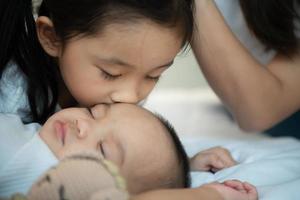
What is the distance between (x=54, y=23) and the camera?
0.96 metres

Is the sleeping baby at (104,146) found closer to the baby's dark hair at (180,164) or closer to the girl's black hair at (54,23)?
the baby's dark hair at (180,164)

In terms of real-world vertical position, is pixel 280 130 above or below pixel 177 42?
below

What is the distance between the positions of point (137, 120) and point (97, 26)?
0.18 m

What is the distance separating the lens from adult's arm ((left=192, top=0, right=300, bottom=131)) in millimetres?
1170

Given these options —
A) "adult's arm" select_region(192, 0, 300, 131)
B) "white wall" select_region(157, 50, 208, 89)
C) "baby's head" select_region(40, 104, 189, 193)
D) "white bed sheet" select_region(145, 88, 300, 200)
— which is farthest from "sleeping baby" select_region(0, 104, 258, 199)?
"white wall" select_region(157, 50, 208, 89)

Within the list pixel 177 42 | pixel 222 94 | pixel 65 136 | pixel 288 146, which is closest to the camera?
pixel 65 136

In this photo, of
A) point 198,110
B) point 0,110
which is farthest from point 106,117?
point 198,110

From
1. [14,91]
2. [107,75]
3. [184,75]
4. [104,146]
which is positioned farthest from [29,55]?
[184,75]

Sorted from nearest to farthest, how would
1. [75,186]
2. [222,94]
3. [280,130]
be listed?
1. [75,186]
2. [222,94]
3. [280,130]

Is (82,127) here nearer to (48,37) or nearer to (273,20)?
(48,37)

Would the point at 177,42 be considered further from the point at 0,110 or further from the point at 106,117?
the point at 0,110

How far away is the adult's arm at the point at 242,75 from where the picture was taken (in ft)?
3.84

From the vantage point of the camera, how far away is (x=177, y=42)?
0.95 m

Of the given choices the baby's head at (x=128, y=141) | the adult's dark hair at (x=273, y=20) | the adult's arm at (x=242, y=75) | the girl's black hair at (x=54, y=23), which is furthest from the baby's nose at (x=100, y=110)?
the adult's dark hair at (x=273, y=20)
